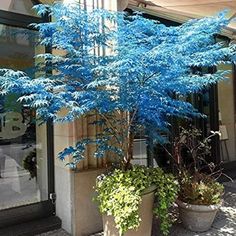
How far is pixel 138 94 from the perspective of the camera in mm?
3551

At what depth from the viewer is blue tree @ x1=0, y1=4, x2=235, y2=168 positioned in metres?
3.32

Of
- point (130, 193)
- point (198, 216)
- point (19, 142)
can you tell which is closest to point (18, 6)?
point (19, 142)

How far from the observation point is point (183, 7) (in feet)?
18.4

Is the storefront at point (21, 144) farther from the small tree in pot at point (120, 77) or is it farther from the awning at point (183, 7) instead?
the awning at point (183, 7)

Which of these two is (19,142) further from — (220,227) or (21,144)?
(220,227)

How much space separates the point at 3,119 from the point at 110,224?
2.02 meters

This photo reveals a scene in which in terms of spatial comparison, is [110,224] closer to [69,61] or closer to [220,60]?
[69,61]

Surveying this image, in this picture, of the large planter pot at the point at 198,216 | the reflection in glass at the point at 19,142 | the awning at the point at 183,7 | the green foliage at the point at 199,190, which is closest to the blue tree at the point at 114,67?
the reflection in glass at the point at 19,142

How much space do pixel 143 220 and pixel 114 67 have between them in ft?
5.93

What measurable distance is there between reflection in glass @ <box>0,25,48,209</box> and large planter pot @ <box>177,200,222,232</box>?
199 centimetres

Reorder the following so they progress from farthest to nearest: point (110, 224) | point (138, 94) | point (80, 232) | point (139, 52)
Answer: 1. point (80, 232)
2. point (110, 224)
3. point (138, 94)
4. point (139, 52)

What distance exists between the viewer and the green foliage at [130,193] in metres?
3.48

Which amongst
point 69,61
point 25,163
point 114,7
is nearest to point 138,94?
point 69,61

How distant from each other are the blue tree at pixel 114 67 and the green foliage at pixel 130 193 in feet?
1.31
